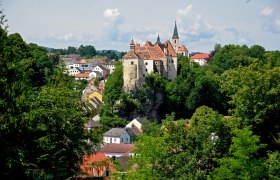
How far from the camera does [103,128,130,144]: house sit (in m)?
46.1

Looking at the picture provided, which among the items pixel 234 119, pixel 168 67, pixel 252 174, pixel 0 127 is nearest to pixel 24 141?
pixel 0 127

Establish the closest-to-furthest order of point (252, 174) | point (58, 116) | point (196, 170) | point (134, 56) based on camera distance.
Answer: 1. point (58, 116)
2. point (252, 174)
3. point (196, 170)
4. point (134, 56)

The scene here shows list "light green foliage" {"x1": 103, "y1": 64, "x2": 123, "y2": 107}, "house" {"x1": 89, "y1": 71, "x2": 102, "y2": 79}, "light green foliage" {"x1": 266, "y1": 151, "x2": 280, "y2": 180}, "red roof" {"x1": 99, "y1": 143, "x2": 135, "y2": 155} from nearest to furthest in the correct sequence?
"light green foliage" {"x1": 266, "y1": 151, "x2": 280, "y2": 180}, "red roof" {"x1": 99, "y1": 143, "x2": 135, "y2": 155}, "light green foliage" {"x1": 103, "y1": 64, "x2": 123, "y2": 107}, "house" {"x1": 89, "y1": 71, "x2": 102, "y2": 79}

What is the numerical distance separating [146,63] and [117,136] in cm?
1326

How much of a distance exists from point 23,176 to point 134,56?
150 feet

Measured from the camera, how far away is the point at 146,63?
56406 mm

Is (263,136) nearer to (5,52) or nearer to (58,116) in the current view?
(58,116)

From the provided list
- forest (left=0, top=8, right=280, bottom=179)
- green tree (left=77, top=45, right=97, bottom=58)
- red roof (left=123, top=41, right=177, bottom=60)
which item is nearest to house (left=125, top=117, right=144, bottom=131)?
red roof (left=123, top=41, right=177, bottom=60)

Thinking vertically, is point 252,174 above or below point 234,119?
below

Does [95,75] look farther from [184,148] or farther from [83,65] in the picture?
[184,148]

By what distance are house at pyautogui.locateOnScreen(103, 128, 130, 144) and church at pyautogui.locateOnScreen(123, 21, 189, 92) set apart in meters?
7.77

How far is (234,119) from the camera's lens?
1688cm

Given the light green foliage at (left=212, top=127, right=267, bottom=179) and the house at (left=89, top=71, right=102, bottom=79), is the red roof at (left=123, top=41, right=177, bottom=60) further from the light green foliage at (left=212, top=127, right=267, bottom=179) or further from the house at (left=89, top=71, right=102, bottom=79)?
the house at (left=89, top=71, right=102, bottom=79)

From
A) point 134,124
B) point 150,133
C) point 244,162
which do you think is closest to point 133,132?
point 134,124
